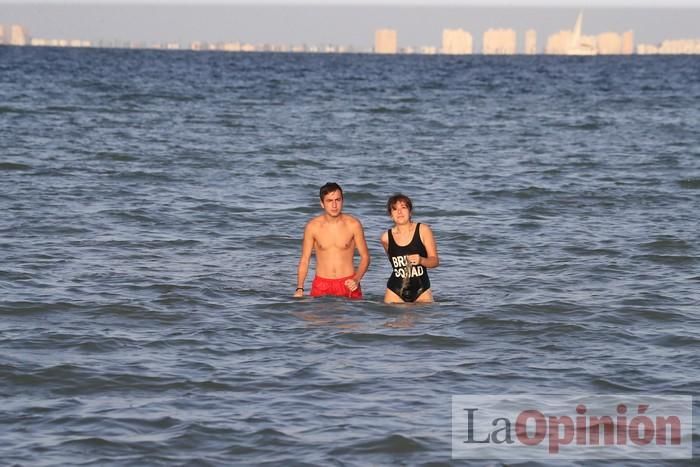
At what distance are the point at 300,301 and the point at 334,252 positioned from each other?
626 mm

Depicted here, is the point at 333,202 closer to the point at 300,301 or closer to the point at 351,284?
the point at 351,284

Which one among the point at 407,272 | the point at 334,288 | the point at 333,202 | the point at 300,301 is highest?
the point at 333,202

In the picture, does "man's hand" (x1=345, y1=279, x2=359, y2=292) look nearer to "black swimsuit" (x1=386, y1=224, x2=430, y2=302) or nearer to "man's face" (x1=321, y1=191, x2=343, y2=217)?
"black swimsuit" (x1=386, y1=224, x2=430, y2=302)

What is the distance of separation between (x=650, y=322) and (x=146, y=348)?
472 cm

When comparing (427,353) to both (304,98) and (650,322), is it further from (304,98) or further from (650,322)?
(304,98)

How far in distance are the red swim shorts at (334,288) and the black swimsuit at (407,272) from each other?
400 mm

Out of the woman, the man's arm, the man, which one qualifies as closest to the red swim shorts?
the man

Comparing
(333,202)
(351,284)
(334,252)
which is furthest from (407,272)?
(333,202)

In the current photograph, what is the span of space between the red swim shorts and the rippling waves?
206 mm

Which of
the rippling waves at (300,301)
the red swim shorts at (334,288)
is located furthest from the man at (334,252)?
the rippling waves at (300,301)

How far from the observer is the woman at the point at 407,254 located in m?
11.1

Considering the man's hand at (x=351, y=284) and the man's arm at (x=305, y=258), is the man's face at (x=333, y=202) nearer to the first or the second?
the man's arm at (x=305, y=258)

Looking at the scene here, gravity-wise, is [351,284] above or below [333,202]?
below

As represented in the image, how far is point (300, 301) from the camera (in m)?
11.7
